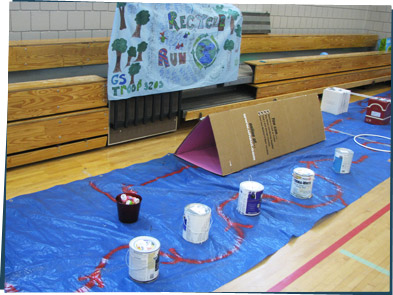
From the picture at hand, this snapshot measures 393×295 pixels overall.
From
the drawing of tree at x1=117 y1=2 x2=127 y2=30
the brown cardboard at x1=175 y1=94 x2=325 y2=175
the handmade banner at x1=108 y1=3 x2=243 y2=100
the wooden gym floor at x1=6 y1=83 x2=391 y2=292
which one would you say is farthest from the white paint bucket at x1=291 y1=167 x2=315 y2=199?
the drawing of tree at x1=117 y1=2 x2=127 y2=30

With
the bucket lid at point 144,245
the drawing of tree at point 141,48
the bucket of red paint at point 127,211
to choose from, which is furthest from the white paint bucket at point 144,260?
the drawing of tree at point 141,48

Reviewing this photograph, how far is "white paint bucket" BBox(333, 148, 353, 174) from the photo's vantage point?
4.24m

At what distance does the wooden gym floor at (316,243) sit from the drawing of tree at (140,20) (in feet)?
3.87

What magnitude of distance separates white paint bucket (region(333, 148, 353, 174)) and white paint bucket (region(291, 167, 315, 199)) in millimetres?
721

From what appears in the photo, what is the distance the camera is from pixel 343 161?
167 inches

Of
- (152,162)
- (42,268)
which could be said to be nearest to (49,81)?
(152,162)

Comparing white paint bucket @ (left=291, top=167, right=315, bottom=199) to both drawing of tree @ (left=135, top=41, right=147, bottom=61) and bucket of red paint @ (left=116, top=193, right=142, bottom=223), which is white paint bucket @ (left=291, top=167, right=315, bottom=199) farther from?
drawing of tree @ (left=135, top=41, right=147, bottom=61)

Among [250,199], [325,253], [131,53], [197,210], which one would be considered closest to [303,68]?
[131,53]

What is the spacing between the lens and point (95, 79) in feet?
13.9

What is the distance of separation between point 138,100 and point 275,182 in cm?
166

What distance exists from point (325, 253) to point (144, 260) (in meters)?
1.28

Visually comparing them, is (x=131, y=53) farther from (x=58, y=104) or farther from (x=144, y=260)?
(x=144, y=260)

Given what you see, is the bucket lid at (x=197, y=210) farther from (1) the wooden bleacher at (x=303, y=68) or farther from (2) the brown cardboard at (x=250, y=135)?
(1) the wooden bleacher at (x=303, y=68)

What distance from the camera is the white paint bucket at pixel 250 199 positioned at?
3281 mm
